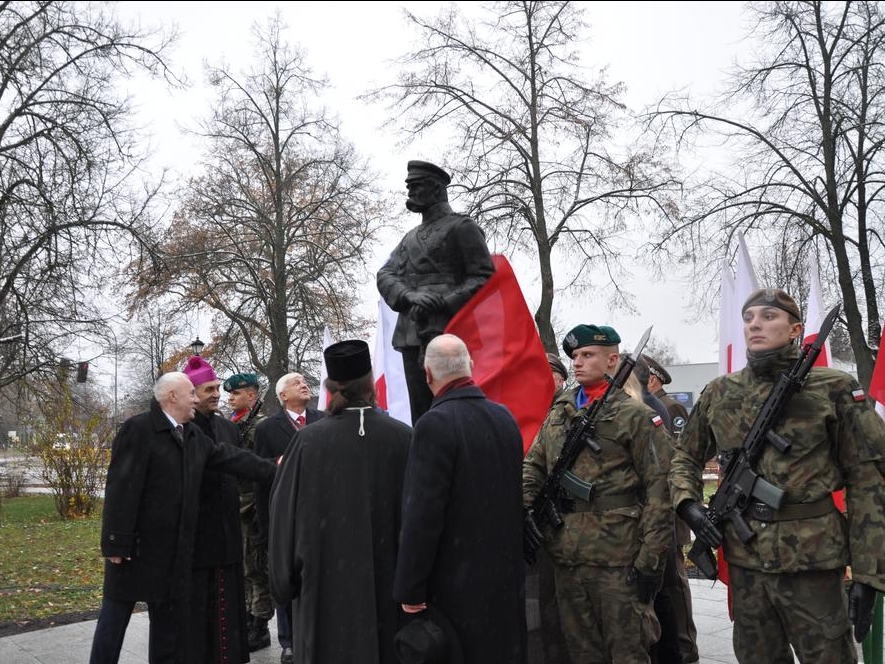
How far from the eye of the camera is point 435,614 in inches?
134

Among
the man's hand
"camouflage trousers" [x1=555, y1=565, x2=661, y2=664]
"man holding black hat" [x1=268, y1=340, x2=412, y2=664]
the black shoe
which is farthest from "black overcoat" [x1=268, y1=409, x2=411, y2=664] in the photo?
the black shoe

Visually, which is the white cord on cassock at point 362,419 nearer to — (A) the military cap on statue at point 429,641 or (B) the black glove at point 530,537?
(A) the military cap on statue at point 429,641

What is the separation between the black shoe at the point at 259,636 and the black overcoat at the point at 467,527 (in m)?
3.70

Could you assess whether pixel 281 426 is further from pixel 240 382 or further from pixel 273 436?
pixel 240 382

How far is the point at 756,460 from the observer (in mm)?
3566

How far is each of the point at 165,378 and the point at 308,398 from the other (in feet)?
5.97

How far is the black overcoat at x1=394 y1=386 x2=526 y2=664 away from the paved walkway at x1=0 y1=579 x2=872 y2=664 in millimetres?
2806

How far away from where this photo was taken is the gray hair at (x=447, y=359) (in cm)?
363

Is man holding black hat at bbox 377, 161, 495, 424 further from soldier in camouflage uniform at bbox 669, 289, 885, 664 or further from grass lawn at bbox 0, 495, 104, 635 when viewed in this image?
grass lawn at bbox 0, 495, 104, 635

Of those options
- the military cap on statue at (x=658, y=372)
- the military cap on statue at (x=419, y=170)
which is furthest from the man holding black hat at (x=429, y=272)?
the military cap on statue at (x=658, y=372)

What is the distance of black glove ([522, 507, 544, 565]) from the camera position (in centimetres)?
407

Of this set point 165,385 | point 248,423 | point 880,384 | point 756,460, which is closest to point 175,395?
point 165,385

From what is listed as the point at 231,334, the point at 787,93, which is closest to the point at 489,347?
the point at 787,93

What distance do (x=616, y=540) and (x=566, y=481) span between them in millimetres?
357
